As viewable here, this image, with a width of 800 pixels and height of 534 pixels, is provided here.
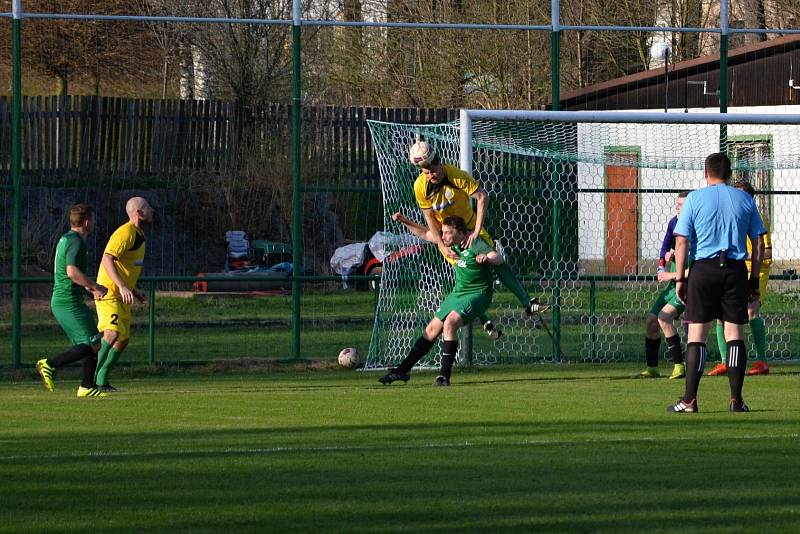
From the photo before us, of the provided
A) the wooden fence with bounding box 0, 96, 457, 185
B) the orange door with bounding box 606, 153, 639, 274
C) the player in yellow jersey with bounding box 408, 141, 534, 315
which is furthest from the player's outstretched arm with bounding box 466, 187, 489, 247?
the orange door with bounding box 606, 153, 639, 274

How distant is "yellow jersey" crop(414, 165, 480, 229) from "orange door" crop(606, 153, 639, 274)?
416 centimetres

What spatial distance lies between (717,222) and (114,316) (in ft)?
18.0

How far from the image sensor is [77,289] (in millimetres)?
12727

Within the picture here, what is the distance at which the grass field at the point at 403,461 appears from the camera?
21.7 feet

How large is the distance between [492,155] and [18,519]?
1094 cm

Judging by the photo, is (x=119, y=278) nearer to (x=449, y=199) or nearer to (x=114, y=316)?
(x=114, y=316)

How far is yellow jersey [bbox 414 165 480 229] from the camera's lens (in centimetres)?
1359

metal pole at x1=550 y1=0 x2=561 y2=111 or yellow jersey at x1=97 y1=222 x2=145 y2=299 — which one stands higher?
metal pole at x1=550 y1=0 x2=561 y2=111

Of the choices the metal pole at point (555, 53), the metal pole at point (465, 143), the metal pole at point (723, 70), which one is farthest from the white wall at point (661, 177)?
the metal pole at point (465, 143)

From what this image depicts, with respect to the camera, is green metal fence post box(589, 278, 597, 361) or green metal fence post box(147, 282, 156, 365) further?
green metal fence post box(589, 278, 597, 361)

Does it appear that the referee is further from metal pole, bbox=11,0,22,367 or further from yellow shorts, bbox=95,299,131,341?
metal pole, bbox=11,0,22,367

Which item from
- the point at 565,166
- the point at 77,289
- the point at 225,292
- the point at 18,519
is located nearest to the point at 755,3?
the point at 565,166

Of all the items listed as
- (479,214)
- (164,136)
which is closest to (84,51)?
(164,136)

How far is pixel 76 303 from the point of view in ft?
42.0
